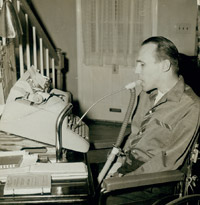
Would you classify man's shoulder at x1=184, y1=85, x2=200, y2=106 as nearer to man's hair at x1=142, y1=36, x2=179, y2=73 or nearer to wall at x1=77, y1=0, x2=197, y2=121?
man's hair at x1=142, y1=36, x2=179, y2=73

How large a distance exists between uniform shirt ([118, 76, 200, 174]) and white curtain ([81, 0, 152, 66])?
277cm

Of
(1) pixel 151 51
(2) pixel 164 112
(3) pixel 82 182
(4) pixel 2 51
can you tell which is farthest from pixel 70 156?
(4) pixel 2 51

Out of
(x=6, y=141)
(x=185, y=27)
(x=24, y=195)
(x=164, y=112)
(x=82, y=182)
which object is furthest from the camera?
(x=185, y=27)

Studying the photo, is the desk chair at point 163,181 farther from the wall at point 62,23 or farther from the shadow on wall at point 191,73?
the wall at point 62,23

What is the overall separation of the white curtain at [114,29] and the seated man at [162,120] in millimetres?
2679

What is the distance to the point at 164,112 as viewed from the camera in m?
1.90

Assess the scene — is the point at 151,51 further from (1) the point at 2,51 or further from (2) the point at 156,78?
(1) the point at 2,51

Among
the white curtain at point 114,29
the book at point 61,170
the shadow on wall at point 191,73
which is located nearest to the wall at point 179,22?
the white curtain at point 114,29

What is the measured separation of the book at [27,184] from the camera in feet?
4.57

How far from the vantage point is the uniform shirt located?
1779 millimetres

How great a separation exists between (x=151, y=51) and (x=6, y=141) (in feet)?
3.34

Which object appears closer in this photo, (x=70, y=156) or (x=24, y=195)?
(x=24, y=195)

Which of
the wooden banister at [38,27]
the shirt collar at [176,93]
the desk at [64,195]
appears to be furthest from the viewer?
the wooden banister at [38,27]

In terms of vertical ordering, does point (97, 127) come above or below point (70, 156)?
below
